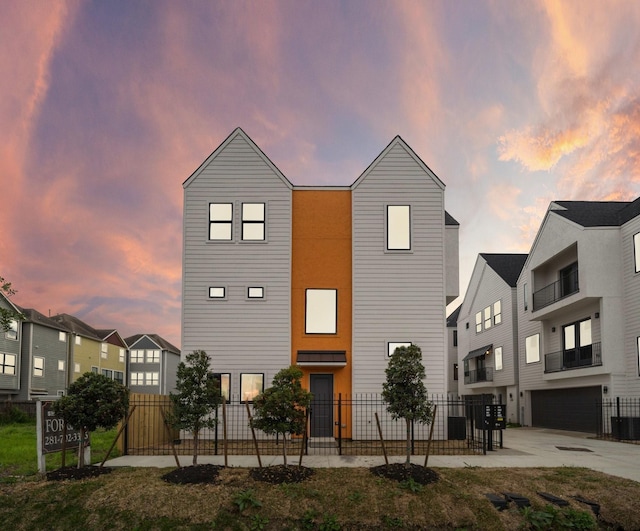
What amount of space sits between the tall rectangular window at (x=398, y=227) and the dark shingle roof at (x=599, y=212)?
10628 mm

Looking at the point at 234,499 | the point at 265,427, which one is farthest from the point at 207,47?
the point at 234,499

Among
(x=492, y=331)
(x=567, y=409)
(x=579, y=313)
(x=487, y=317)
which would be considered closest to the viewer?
(x=579, y=313)

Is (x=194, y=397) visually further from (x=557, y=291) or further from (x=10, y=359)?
(x=10, y=359)

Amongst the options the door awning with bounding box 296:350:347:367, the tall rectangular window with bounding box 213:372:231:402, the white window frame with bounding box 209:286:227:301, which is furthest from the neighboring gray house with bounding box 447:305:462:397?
the white window frame with bounding box 209:286:227:301

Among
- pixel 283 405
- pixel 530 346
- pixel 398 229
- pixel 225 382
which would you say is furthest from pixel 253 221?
pixel 530 346

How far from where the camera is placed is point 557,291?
106ft

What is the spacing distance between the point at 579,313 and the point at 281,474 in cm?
2220

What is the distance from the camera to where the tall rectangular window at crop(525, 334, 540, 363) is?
34.5 meters

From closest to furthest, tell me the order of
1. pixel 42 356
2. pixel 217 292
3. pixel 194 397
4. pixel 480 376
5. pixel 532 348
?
pixel 194 397 → pixel 217 292 → pixel 532 348 → pixel 480 376 → pixel 42 356

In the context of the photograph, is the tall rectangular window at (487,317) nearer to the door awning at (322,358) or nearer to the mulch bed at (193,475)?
the door awning at (322,358)

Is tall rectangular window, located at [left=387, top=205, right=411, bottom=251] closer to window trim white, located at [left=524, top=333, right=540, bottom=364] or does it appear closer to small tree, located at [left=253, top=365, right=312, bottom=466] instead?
small tree, located at [left=253, top=365, right=312, bottom=466]

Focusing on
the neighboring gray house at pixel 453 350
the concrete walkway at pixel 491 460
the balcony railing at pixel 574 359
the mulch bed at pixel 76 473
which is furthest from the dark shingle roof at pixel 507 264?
the mulch bed at pixel 76 473

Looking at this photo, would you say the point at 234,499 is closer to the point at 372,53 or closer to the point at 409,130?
the point at 372,53

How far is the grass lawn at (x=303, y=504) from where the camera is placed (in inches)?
431
